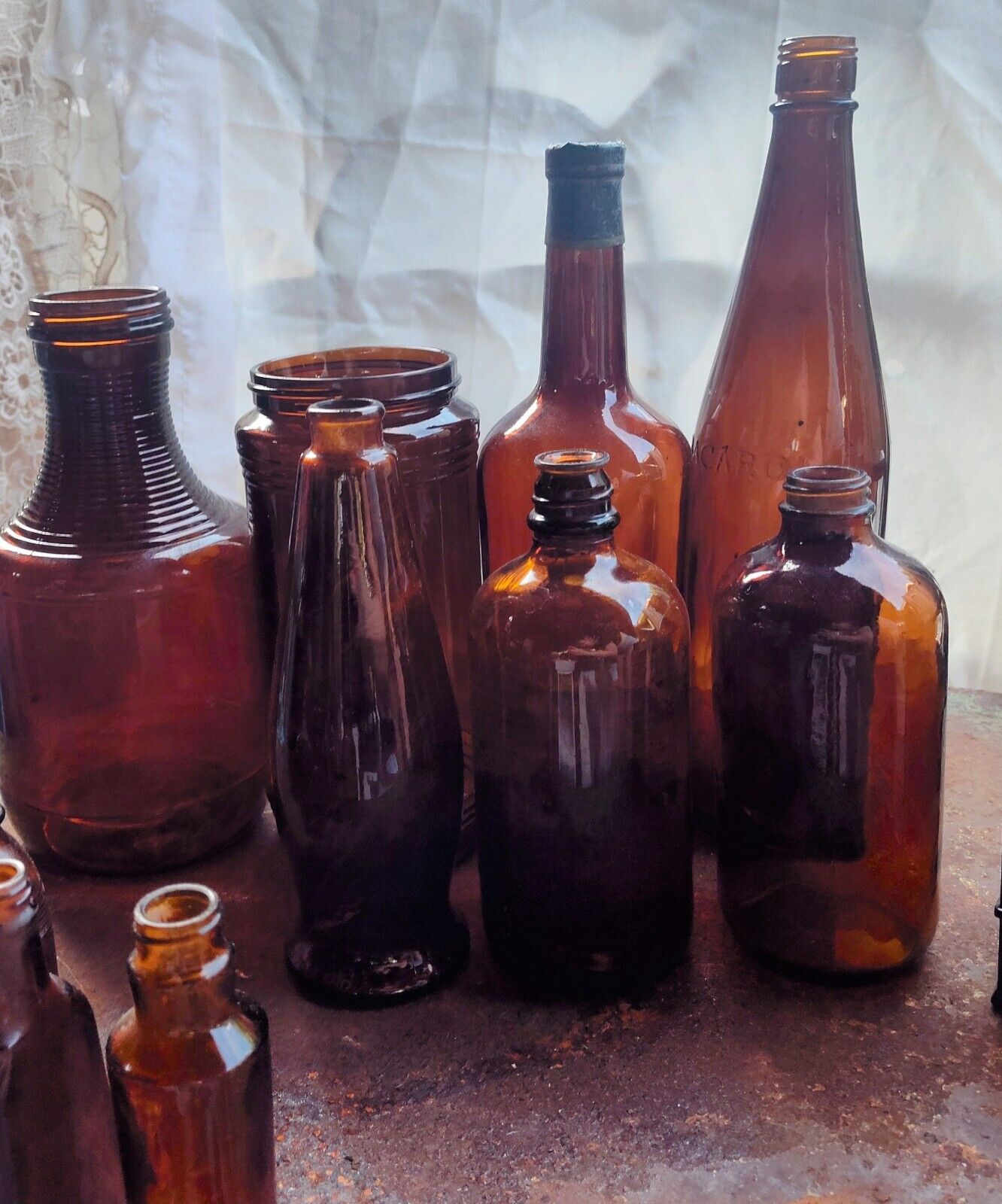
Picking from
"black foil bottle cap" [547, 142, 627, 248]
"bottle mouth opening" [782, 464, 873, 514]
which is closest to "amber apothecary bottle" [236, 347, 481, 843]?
"black foil bottle cap" [547, 142, 627, 248]

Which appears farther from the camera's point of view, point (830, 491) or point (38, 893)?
point (830, 491)

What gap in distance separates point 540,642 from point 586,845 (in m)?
0.12

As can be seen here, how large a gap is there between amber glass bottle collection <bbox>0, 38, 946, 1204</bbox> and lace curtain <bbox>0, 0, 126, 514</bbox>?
13.4 inches

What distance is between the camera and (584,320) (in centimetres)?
75

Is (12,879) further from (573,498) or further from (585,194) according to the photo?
(585,194)

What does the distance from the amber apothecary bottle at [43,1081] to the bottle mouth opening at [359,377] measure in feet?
1.03

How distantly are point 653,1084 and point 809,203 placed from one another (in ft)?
1.73

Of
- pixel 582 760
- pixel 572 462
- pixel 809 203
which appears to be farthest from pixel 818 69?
pixel 582 760

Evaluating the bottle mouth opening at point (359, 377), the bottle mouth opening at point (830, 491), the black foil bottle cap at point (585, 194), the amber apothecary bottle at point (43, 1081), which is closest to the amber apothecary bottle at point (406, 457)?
the bottle mouth opening at point (359, 377)

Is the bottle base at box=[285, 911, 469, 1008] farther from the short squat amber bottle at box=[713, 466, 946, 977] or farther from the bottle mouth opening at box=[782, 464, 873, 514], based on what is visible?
the bottle mouth opening at box=[782, 464, 873, 514]

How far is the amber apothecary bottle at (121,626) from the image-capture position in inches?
29.8

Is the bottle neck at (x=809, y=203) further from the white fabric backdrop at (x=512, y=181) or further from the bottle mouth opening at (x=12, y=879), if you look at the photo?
the bottle mouth opening at (x=12, y=879)

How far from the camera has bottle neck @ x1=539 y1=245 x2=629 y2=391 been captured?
732 millimetres

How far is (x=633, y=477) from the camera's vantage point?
0.77 meters
